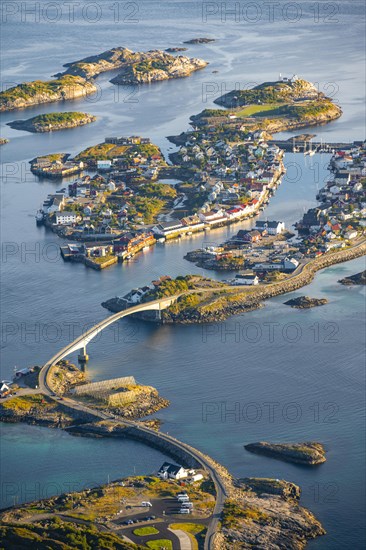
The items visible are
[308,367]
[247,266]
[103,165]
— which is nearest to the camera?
[308,367]

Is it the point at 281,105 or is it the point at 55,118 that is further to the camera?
the point at 281,105

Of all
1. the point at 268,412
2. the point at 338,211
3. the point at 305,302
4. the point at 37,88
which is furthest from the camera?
the point at 37,88

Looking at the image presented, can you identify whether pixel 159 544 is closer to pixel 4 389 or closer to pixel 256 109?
pixel 4 389

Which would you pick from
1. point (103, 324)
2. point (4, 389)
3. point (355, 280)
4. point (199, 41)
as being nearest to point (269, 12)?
point (199, 41)

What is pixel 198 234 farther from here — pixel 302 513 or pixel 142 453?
pixel 302 513

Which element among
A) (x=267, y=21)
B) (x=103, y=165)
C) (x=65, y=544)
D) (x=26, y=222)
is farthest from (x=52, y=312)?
(x=267, y=21)

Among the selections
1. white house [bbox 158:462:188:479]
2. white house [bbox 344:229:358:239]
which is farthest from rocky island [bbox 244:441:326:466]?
white house [bbox 344:229:358:239]

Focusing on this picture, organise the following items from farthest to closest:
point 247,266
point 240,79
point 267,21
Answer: point 267,21 < point 240,79 < point 247,266

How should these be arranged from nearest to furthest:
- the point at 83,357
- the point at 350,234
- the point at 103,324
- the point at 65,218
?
the point at 83,357 → the point at 103,324 → the point at 350,234 → the point at 65,218
